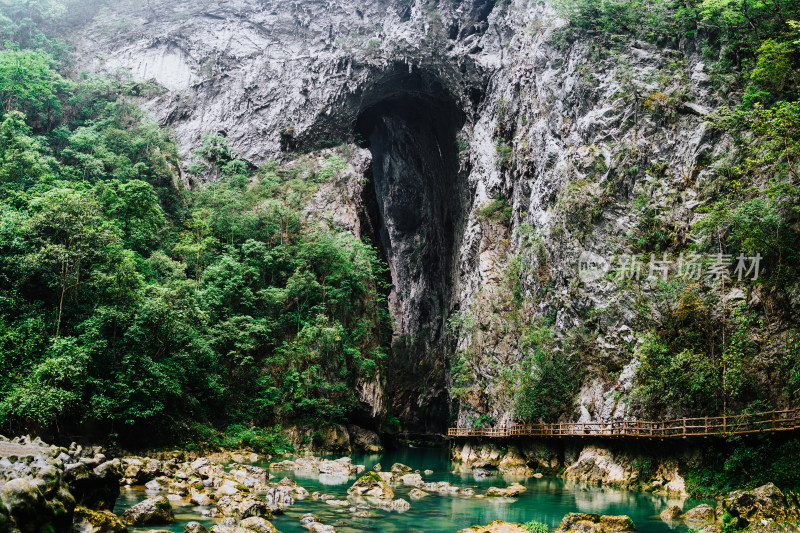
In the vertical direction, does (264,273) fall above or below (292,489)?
above

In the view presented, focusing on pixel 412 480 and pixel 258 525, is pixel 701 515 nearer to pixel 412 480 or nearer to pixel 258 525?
pixel 412 480

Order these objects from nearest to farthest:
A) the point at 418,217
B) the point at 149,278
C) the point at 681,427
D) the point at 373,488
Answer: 1. the point at 373,488
2. the point at 681,427
3. the point at 149,278
4. the point at 418,217

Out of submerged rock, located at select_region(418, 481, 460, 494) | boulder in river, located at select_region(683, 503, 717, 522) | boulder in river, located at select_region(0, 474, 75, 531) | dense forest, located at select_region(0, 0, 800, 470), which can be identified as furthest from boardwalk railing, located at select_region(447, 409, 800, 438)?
boulder in river, located at select_region(0, 474, 75, 531)

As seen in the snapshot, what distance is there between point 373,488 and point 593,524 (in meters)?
6.69

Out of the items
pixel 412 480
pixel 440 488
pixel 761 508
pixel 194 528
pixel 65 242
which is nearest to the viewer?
pixel 194 528

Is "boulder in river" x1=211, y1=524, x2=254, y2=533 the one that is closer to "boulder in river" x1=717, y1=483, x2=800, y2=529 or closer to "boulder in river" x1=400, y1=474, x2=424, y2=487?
"boulder in river" x1=717, y1=483, x2=800, y2=529

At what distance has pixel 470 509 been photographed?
1358 centimetres

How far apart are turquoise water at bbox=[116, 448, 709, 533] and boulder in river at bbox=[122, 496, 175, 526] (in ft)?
0.93

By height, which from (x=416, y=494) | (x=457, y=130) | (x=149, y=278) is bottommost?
(x=416, y=494)

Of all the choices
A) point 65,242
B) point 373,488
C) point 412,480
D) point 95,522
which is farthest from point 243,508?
point 65,242

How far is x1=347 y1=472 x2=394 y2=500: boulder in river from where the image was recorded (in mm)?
14727

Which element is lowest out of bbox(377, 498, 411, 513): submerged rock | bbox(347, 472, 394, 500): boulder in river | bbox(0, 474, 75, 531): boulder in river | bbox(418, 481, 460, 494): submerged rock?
bbox(418, 481, 460, 494): submerged rock

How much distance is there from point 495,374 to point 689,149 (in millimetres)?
14455

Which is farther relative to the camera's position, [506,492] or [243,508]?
[506,492]
